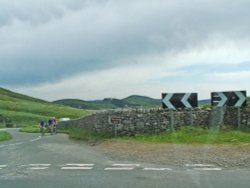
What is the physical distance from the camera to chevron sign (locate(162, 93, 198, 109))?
22.4 m

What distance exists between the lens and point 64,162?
1550cm

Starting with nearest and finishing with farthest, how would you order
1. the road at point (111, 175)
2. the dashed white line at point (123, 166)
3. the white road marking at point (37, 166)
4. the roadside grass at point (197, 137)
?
1. the road at point (111, 175)
2. the dashed white line at point (123, 166)
3. the white road marking at point (37, 166)
4. the roadside grass at point (197, 137)

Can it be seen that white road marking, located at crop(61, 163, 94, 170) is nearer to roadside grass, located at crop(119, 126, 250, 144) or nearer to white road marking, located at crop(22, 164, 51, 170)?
white road marking, located at crop(22, 164, 51, 170)

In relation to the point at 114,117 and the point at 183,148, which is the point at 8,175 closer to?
the point at 183,148

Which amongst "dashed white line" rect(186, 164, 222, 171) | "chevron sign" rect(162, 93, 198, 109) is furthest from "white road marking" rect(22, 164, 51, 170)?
"chevron sign" rect(162, 93, 198, 109)

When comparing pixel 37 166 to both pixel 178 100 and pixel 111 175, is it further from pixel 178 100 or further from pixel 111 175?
pixel 178 100

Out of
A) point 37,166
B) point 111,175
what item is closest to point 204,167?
point 111,175

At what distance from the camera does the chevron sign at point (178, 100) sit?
22375 millimetres

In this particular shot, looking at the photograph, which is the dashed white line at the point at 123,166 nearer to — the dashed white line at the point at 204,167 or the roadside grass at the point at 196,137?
the dashed white line at the point at 204,167

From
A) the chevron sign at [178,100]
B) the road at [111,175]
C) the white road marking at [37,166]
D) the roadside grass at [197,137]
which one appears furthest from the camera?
the chevron sign at [178,100]

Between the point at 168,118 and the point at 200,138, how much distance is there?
10.8ft

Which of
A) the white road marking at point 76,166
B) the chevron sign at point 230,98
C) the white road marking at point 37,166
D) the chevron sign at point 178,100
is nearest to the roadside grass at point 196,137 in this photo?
the chevron sign at point 178,100

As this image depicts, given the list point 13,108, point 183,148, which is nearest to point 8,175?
point 183,148

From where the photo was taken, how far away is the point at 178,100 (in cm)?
2248
